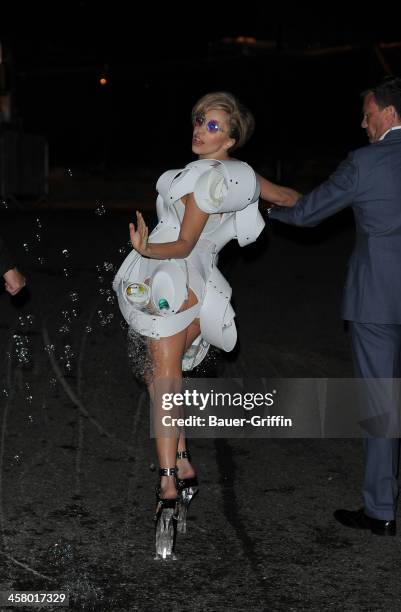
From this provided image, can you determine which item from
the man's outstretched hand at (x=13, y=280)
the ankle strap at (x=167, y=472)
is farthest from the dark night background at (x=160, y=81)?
the ankle strap at (x=167, y=472)

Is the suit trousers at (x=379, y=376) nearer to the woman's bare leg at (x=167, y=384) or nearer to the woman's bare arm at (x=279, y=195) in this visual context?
the woman's bare arm at (x=279, y=195)

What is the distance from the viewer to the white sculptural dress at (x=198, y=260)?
4.03 m

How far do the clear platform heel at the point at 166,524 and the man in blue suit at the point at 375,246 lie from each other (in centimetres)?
87

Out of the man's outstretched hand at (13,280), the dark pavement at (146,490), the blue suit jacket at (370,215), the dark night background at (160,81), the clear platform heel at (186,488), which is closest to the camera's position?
the dark pavement at (146,490)

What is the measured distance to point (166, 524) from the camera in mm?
4086

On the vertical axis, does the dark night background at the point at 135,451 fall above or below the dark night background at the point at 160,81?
below

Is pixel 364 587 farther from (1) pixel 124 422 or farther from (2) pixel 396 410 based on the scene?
(1) pixel 124 422

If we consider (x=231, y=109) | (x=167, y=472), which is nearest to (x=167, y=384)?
(x=167, y=472)

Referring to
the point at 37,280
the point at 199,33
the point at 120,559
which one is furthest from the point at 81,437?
the point at 199,33

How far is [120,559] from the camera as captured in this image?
157 inches

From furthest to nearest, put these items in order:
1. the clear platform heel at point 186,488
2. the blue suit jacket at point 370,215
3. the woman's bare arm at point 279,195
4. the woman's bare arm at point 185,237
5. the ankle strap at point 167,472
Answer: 1. the clear platform heel at point 186,488
2. the woman's bare arm at point 279,195
3. the ankle strap at point 167,472
4. the blue suit jacket at point 370,215
5. the woman's bare arm at point 185,237

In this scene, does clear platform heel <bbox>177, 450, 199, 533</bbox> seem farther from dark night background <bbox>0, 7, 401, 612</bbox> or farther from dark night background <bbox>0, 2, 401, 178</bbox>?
dark night background <bbox>0, 2, 401, 178</bbox>

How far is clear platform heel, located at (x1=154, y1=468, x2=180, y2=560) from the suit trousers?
856 mm

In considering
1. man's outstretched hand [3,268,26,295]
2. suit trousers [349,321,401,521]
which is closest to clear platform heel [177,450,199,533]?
suit trousers [349,321,401,521]
